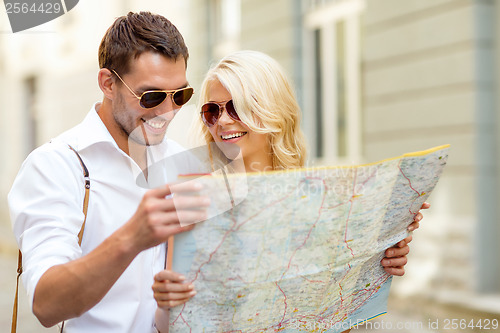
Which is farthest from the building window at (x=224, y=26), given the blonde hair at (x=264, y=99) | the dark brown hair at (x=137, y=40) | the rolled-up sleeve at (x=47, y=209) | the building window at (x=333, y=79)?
the rolled-up sleeve at (x=47, y=209)

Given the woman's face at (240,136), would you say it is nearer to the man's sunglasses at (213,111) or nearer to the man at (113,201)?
the man's sunglasses at (213,111)

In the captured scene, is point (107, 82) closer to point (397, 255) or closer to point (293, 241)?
point (293, 241)

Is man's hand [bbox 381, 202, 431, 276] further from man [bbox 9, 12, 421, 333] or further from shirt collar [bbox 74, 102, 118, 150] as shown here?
shirt collar [bbox 74, 102, 118, 150]

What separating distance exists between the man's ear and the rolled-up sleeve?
32 cm

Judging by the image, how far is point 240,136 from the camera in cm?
218

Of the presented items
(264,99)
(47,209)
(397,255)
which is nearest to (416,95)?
(264,99)

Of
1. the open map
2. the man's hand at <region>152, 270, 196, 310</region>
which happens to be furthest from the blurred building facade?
the man's hand at <region>152, 270, 196, 310</region>

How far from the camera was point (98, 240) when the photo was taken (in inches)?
68.1

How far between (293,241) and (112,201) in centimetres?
58

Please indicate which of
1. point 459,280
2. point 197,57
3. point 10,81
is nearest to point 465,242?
point 459,280

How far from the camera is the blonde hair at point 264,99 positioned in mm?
2143

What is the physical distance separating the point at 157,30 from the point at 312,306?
1.01 metres

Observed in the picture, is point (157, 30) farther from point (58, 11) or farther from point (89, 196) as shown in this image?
point (58, 11)

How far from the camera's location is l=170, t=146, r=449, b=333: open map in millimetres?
1469
